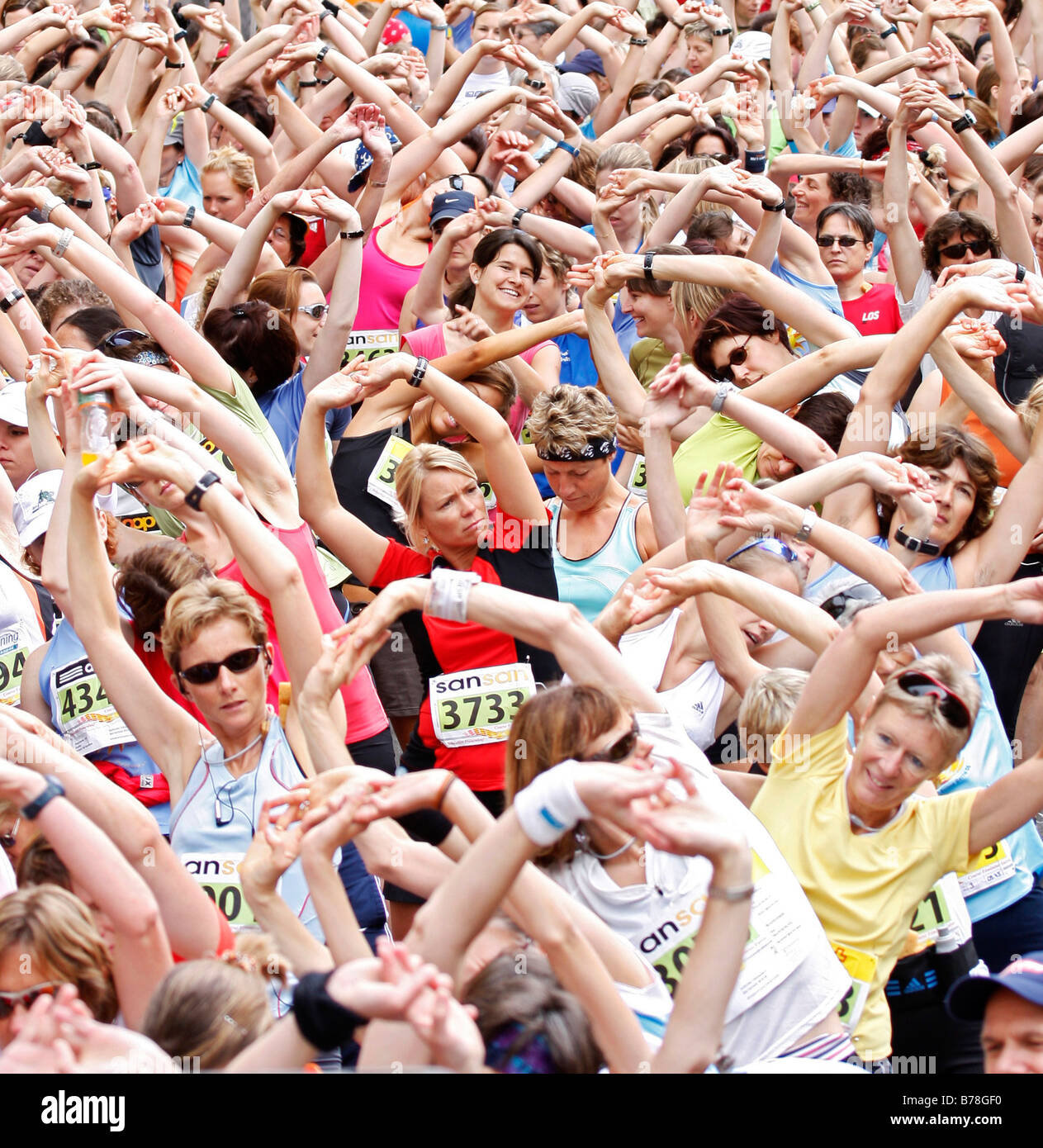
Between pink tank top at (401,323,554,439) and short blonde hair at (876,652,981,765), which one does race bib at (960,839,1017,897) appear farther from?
pink tank top at (401,323,554,439)

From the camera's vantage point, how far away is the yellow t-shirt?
3053 mm

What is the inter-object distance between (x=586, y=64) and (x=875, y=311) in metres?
4.39

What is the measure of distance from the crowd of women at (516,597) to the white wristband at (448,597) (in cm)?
1

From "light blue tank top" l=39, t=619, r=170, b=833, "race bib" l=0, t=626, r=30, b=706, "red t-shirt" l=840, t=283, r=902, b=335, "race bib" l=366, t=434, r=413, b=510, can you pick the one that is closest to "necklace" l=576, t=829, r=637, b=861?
"light blue tank top" l=39, t=619, r=170, b=833

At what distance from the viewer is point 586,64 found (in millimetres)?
9656

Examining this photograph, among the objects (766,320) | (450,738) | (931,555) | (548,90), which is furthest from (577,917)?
(548,90)

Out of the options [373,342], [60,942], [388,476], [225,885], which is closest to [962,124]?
[373,342]

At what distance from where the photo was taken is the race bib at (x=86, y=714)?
3658 millimetres

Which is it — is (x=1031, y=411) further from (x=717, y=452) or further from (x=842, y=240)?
(x=842, y=240)

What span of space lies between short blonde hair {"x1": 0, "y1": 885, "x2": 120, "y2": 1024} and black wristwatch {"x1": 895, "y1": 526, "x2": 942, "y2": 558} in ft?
8.31

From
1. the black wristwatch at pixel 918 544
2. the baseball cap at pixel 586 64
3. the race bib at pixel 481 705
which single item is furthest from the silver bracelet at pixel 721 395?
the baseball cap at pixel 586 64

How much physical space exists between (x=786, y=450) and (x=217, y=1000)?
2526 mm

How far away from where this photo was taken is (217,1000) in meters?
2.28

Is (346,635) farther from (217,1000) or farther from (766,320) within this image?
(766,320)
